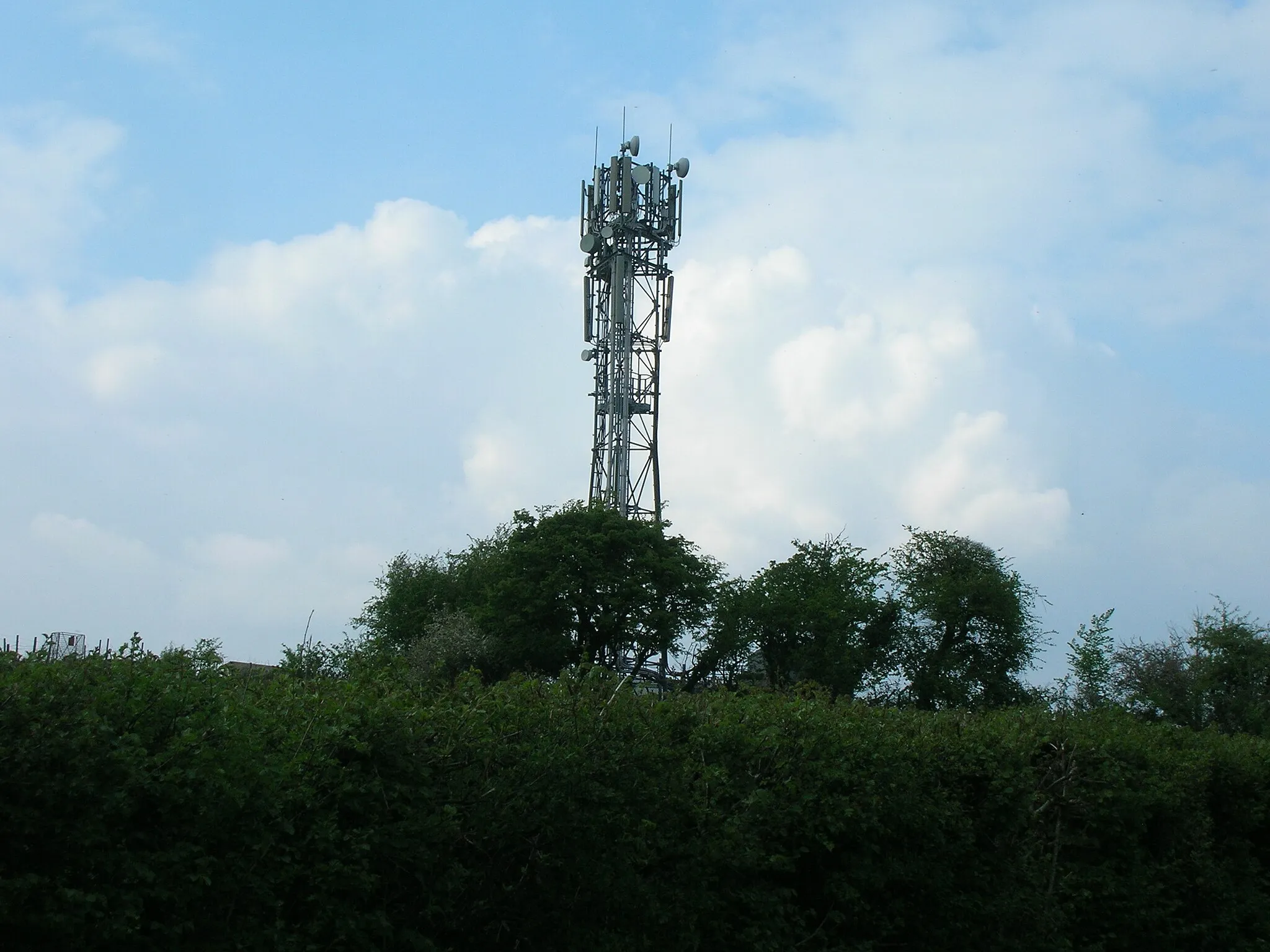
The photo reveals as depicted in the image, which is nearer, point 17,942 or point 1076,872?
point 17,942

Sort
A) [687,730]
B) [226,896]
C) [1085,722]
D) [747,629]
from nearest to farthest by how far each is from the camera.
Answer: [226,896]
[687,730]
[1085,722]
[747,629]

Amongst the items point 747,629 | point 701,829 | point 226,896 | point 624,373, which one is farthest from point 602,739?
point 747,629

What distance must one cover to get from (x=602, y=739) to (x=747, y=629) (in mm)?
47568

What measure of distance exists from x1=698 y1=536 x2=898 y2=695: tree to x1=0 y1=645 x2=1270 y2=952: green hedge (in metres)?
39.4

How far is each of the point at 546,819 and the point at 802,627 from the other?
47.9 metres

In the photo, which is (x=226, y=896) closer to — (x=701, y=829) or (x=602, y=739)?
(x=602, y=739)

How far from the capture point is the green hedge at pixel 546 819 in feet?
17.5

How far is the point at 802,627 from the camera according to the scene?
54.4 m

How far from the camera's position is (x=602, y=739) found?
8.03 meters

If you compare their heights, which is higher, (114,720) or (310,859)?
(114,720)

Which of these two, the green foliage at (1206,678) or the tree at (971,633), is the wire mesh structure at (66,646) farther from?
the tree at (971,633)

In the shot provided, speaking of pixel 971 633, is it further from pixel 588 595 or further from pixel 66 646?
pixel 66 646

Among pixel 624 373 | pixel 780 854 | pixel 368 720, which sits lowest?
pixel 780 854

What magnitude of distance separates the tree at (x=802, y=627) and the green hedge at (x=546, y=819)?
3938cm
